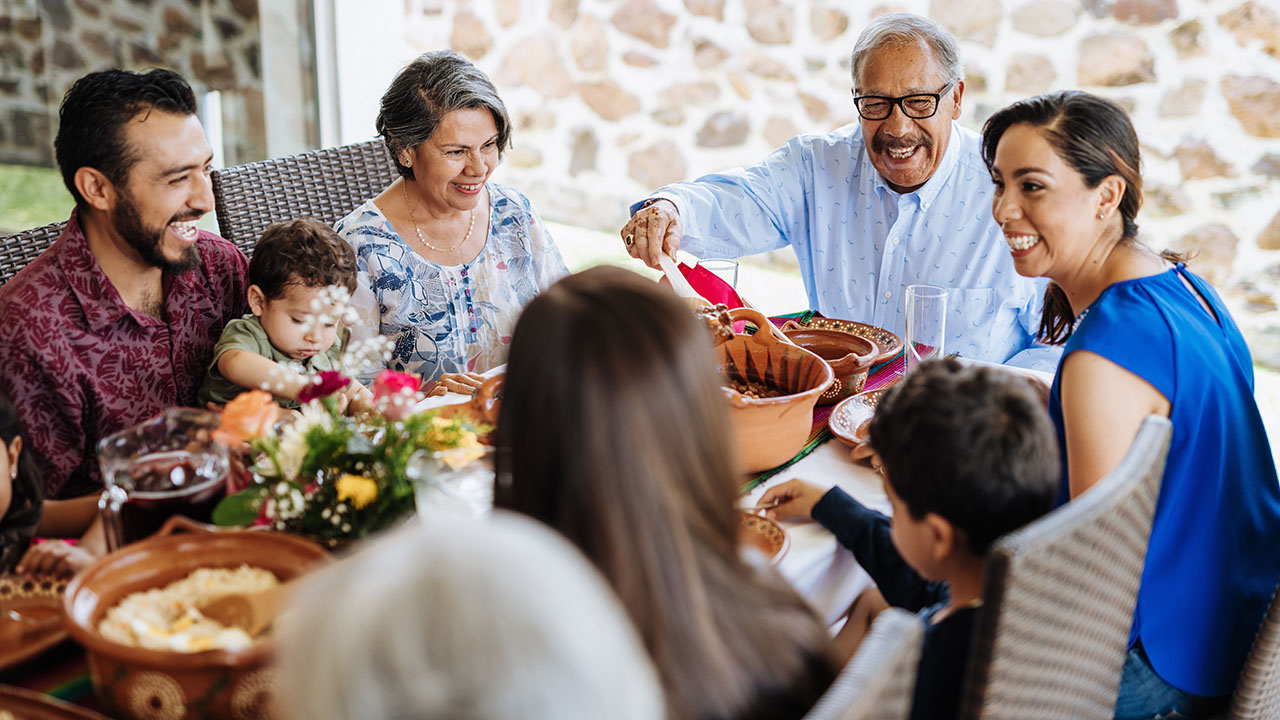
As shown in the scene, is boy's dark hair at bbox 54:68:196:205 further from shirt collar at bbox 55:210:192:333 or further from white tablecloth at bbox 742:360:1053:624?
white tablecloth at bbox 742:360:1053:624

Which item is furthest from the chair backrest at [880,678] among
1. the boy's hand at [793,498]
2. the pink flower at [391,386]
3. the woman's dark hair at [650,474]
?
the pink flower at [391,386]

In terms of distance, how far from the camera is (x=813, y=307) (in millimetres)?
2922

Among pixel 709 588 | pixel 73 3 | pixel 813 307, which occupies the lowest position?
pixel 813 307

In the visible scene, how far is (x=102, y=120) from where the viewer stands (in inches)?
71.2

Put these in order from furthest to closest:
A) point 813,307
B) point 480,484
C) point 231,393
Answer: point 813,307 < point 231,393 < point 480,484

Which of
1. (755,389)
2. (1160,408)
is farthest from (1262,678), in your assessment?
(755,389)

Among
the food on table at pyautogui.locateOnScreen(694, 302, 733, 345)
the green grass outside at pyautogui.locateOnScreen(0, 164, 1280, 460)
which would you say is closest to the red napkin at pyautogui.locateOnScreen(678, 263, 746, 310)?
the food on table at pyautogui.locateOnScreen(694, 302, 733, 345)

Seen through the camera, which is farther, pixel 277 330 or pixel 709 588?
pixel 277 330

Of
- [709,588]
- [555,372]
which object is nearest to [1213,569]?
[709,588]

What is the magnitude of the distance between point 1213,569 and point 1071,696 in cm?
54

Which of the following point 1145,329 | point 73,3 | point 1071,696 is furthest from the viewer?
point 73,3

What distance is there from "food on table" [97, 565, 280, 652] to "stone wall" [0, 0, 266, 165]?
351 cm

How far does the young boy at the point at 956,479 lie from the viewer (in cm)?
118

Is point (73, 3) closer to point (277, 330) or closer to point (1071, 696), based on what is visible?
point (277, 330)
